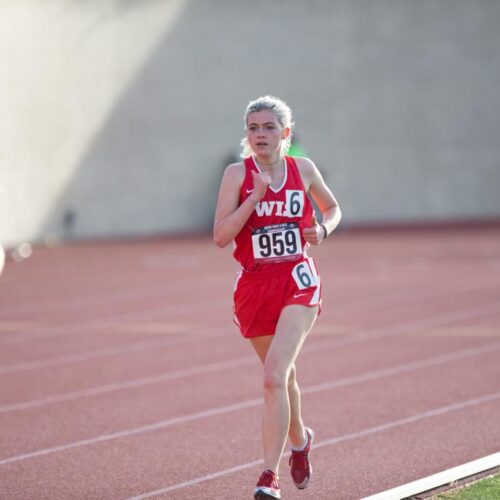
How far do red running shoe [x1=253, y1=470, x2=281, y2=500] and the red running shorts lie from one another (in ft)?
2.08

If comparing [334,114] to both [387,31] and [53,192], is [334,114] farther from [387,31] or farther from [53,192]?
[53,192]

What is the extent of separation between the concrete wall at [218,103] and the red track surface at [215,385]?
689 cm

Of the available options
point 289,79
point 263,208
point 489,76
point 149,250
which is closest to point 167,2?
point 289,79

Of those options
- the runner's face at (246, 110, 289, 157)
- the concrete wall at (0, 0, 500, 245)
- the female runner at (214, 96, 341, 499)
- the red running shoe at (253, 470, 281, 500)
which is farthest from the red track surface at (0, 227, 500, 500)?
the concrete wall at (0, 0, 500, 245)

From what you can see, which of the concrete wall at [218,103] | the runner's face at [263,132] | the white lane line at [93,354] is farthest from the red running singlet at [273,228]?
the concrete wall at [218,103]

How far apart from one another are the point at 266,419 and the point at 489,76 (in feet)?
87.9

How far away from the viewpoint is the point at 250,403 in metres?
7.53

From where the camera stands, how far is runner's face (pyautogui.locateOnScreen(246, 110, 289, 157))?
490 cm

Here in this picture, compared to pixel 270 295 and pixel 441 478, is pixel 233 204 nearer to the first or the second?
pixel 270 295

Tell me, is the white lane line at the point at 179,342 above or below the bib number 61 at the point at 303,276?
below

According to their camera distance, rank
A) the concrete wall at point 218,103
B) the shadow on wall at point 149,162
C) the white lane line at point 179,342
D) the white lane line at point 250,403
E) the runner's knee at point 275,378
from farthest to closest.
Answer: the shadow on wall at point 149,162 < the concrete wall at point 218,103 < the white lane line at point 179,342 < the white lane line at point 250,403 < the runner's knee at point 275,378

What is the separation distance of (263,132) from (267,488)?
1480 mm

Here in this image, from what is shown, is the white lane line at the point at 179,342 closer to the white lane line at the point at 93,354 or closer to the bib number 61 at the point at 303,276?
the white lane line at the point at 93,354

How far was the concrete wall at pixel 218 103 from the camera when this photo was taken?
23.0m
